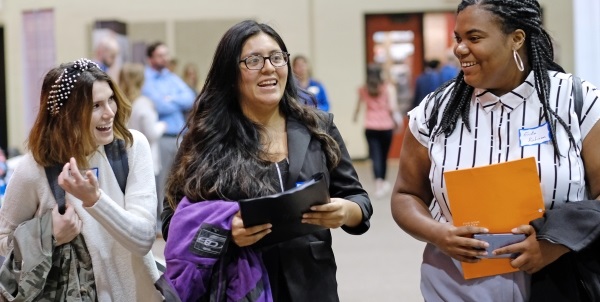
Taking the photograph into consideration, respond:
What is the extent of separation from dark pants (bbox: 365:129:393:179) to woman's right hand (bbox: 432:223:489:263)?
9.40 m

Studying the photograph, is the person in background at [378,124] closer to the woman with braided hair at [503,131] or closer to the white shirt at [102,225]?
the white shirt at [102,225]

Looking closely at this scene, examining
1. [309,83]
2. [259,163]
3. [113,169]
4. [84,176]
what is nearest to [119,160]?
[113,169]

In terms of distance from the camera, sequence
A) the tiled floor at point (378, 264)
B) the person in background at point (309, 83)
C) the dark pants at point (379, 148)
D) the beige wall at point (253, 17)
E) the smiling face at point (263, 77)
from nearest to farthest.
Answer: the smiling face at point (263, 77), the tiled floor at point (378, 264), the person in background at point (309, 83), the dark pants at point (379, 148), the beige wall at point (253, 17)

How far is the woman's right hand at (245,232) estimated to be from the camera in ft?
9.34

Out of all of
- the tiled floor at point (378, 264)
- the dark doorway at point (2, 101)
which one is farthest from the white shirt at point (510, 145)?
the dark doorway at point (2, 101)

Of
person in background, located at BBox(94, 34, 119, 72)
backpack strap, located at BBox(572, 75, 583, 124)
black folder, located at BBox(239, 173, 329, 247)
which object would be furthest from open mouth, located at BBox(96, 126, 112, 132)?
person in background, located at BBox(94, 34, 119, 72)

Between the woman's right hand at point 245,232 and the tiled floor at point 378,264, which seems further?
the tiled floor at point 378,264

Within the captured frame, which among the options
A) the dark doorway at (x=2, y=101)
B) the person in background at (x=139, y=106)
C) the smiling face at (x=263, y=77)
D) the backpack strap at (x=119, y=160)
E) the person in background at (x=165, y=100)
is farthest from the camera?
the dark doorway at (x=2, y=101)

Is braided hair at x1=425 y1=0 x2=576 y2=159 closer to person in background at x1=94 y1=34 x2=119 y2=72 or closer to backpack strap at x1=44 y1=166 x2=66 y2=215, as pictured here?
backpack strap at x1=44 y1=166 x2=66 y2=215

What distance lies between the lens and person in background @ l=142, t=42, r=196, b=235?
9102 mm

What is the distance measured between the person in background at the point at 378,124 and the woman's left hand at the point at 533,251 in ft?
31.1

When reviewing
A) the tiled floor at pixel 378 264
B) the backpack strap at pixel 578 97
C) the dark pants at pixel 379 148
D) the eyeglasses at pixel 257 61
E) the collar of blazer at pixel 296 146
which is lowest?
the tiled floor at pixel 378 264

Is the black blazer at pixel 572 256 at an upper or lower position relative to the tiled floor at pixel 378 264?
upper

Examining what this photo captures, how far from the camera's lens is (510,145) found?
9.57 ft
